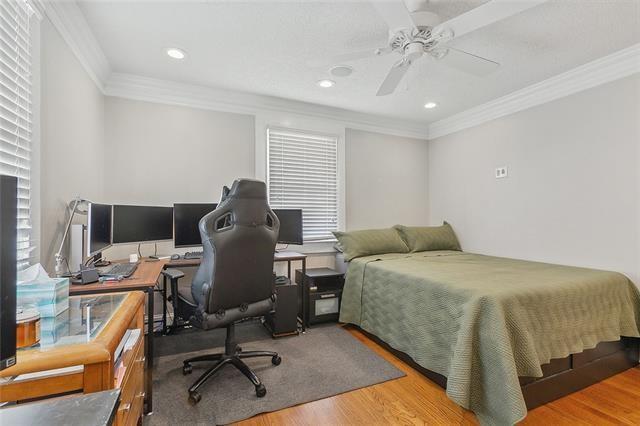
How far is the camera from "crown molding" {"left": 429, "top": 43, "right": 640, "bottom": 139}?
247 centimetres

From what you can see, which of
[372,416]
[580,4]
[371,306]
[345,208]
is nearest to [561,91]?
[580,4]

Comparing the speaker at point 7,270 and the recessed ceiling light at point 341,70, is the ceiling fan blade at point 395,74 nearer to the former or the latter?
the recessed ceiling light at point 341,70

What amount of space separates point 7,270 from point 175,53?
2.40 m

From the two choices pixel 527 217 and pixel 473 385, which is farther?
pixel 527 217

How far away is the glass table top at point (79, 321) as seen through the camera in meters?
0.96

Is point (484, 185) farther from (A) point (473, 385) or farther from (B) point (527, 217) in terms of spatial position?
(A) point (473, 385)

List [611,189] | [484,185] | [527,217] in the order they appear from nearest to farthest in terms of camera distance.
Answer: [611,189], [527,217], [484,185]

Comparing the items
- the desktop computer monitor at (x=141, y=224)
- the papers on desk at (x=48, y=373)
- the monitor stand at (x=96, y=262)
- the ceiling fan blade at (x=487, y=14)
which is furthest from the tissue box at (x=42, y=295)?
the ceiling fan blade at (x=487, y=14)

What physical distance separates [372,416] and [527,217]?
266 cm

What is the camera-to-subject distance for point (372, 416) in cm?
177

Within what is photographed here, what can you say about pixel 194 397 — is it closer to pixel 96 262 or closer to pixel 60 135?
pixel 96 262

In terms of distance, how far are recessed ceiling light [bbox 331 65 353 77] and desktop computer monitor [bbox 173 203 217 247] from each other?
5.79ft

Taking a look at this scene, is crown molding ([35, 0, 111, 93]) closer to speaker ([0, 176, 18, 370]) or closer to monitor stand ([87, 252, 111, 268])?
monitor stand ([87, 252, 111, 268])

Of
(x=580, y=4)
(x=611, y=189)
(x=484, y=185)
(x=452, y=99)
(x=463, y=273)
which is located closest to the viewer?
(x=580, y=4)
